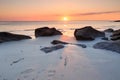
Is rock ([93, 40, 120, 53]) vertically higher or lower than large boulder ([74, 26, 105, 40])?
higher

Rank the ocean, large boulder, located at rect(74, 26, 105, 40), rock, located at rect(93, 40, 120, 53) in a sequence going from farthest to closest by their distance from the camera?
the ocean
large boulder, located at rect(74, 26, 105, 40)
rock, located at rect(93, 40, 120, 53)

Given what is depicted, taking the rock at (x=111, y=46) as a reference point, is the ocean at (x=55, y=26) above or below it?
below

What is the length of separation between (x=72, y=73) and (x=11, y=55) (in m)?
2.64

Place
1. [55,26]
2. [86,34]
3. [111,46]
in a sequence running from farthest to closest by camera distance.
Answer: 1. [55,26]
2. [86,34]
3. [111,46]

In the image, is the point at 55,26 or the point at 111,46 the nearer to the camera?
the point at 111,46

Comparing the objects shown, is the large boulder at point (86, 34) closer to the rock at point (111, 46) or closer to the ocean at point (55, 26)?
the rock at point (111, 46)

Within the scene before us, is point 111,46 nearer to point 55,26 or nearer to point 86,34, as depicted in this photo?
point 86,34

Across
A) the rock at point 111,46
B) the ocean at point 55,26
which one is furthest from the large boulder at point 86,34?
the ocean at point 55,26

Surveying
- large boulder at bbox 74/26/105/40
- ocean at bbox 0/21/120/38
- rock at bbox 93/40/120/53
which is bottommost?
ocean at bbox 0/21/120/38

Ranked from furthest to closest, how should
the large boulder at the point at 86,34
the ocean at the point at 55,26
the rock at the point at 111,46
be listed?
the ocean at the point at 55,26, the large boulder at the point at 86,34, the rock at the point at 111,46

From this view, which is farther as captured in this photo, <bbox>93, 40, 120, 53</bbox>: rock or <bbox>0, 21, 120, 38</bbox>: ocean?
<bbox>0, 21, 120, 38</bbox>: ocean

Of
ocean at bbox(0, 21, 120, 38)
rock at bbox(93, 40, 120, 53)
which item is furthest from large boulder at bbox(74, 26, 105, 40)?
ocean at bbox(0, 21, 120, 38)

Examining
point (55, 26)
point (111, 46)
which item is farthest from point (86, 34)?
point (55, 26)

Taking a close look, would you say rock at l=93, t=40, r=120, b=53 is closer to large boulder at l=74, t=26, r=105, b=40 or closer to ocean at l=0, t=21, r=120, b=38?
large boulder at l=74, t=26, r=105, b=40
